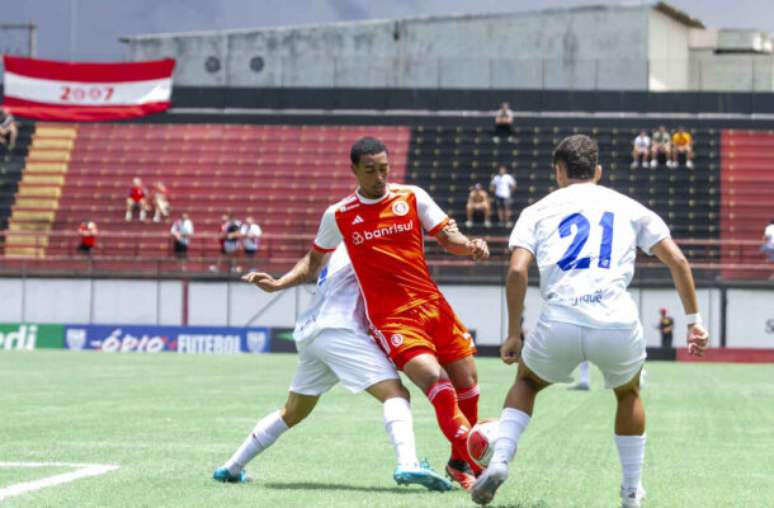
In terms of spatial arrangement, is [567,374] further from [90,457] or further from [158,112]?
[158,112]

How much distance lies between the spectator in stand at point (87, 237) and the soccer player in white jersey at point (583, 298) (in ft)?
116

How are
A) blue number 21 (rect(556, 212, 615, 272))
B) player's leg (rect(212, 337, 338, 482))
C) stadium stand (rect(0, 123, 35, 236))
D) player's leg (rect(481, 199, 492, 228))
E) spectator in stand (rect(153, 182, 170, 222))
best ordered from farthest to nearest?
stadium stand (rect(0, 123, 35, 236))
spectator in stand (rect(153, 182, 170, 222))
player's leg (rect(481, 199, 492, 228))
player's leg (rect(212, 337, 338, 482))
blue number 21 (rect(556, 212, 615, 272))

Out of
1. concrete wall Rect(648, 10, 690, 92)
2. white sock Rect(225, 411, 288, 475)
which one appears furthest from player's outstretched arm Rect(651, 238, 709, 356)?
concrete wall Rect(648, 10, 690, 92)

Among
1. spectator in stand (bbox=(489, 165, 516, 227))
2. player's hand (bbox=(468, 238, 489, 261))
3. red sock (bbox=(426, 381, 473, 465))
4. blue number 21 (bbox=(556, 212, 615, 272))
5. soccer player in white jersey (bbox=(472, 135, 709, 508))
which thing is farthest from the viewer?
spectator in stand (bbox=(489, 165, 516, 227))

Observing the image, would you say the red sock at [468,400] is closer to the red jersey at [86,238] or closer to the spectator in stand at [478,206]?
the red jersey at [86,238]

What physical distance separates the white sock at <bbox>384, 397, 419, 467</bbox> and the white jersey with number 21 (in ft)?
4.22

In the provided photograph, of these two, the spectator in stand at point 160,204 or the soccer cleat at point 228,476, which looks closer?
the soccer cleat at point 228,476

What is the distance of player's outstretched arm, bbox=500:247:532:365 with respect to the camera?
7.74m

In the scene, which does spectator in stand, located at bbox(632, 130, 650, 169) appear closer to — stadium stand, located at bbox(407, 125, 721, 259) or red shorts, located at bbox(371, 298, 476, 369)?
stadium stand, located at bbox(407, 125, 721, 259)

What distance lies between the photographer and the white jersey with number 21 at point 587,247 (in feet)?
25.3

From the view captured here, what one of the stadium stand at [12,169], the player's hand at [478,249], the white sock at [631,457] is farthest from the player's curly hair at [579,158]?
the stadium stand at [12,169]

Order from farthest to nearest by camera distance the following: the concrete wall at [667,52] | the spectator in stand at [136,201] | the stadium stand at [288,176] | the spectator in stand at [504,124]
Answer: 1. the concrete wall at [667,52]
2. the spectator in stand at [504,124]
3. the spectator in stand at [136,201]
4. the stadium stand at [288,176]

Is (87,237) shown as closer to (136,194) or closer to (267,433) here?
(136,194)

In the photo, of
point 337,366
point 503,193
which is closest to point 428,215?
point 337,366
